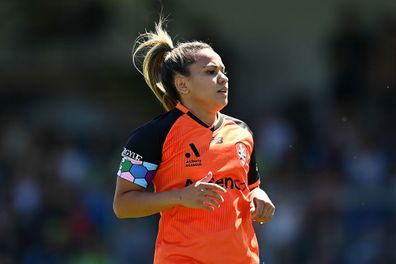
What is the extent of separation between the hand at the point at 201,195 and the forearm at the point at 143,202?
0.17 ft

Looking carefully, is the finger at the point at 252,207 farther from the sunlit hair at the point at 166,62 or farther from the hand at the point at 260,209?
the sunlit hair at the point at 166,62

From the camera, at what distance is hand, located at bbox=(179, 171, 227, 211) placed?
4469 mm

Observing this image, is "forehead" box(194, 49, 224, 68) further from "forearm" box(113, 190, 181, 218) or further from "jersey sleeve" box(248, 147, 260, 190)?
"forearm" box(113, 190, 181, 218)

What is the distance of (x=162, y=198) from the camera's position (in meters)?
4.63

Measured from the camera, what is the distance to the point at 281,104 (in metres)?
12.3

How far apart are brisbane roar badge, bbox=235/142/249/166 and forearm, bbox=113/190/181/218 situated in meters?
0.46

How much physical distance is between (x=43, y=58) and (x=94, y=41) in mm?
932

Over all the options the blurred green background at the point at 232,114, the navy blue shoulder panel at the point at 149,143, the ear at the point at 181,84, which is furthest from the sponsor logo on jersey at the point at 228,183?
the blurred green background at the point at 232,114

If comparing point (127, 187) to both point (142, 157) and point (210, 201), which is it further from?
A: point (210, 201)

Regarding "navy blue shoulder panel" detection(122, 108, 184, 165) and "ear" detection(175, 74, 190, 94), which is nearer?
"navy blue shoulder panel" detection(122, 108, 184, 165)

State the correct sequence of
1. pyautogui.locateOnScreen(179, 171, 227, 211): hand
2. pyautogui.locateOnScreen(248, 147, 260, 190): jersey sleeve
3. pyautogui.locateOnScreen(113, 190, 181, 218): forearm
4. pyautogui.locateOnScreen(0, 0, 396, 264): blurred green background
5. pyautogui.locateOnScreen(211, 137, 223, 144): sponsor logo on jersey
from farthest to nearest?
pyautogui.locateOnScreen(0, 0, 396, 264): blurred green background → pyautogui.locateOnScreen(248, 147, 260, 190): jersey sleeve → pyautogui.locateOnScreen(211, 137, 223, 144): sponsor logo on jersey → pyautogui.locateOnScreen(113, 190, 181, 218): forearm → pyautogui.locateOnScreen(179, 171, 227, 211): hand

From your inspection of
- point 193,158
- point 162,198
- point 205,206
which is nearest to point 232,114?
point 193,158

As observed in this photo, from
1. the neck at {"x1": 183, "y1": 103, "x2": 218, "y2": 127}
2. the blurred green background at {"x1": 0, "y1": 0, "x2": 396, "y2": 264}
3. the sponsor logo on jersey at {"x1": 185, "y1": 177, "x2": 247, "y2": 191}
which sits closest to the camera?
the sponsor logo on jersey at {"x1": 185, "y1": 177, "x2": 247, "y2": 191}

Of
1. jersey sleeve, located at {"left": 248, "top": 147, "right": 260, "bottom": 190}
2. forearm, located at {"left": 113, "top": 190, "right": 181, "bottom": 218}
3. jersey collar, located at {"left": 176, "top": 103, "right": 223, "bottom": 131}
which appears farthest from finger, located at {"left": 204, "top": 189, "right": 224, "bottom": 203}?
jersey sleeve, located at {"left": 248, "top": 147, "right": 260, "bottom": 190}
